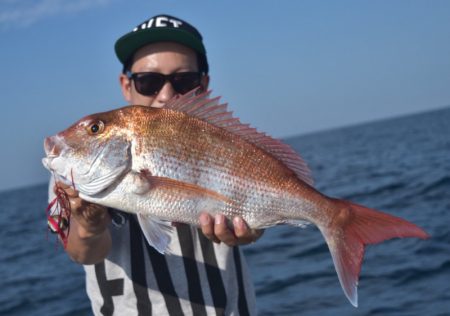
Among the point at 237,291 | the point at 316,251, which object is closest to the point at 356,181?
the point at 316,251

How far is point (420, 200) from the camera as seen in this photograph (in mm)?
14094

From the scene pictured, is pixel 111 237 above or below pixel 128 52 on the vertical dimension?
below

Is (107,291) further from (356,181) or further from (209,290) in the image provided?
(356,181)

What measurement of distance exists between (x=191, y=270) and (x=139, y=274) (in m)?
0.37

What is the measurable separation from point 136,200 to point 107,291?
3.72 feet

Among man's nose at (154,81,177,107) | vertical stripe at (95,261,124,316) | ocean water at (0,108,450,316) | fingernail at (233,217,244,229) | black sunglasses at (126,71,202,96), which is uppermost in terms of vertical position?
black sunglasses at (126,71,202,96)

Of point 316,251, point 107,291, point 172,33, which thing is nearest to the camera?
point 107,291

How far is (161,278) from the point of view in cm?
371

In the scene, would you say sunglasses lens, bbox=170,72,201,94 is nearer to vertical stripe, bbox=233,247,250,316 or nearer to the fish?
the fish

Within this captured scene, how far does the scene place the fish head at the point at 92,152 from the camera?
2.85 m

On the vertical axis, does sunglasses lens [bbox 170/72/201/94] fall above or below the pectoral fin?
above

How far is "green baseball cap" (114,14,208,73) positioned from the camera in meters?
3.94

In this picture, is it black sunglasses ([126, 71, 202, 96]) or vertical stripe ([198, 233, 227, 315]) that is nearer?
vertical stripe ([198, 233, 227, 315])

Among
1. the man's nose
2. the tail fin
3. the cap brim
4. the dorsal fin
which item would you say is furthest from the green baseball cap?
the tail fin
